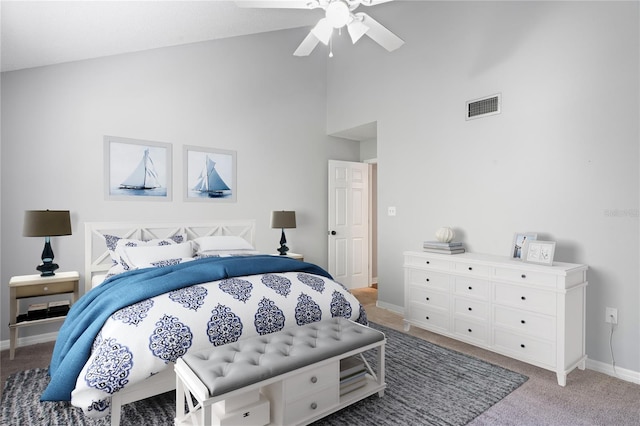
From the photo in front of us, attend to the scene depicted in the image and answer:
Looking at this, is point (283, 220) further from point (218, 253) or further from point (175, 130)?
point (175, 130)

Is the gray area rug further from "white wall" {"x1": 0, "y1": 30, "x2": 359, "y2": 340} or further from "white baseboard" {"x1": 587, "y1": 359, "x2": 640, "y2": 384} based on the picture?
"white wall" {"x1": 0, "y1": 30, "x2": 359, "y2": 340}

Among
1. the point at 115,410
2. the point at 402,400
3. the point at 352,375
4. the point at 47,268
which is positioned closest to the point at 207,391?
the point at 115,410

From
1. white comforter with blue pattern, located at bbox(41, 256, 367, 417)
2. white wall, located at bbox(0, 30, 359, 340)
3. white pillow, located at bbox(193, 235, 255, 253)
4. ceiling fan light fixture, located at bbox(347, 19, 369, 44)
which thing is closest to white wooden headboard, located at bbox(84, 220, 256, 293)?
white wall, located at bbox(0, 30, 359, 340)

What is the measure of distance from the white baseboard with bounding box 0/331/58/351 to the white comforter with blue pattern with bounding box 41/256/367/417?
131 cm

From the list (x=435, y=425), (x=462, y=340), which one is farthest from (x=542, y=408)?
(x=462, y=340)

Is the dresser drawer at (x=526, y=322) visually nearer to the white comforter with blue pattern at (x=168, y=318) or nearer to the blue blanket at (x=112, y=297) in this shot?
the white comforter with blue pattern at (x=168, y=318)

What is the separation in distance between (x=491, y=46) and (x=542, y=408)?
10.1 ft

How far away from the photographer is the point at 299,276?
266 centimetres

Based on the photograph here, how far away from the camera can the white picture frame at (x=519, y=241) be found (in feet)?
9.60

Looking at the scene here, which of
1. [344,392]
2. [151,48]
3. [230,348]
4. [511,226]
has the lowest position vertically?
[344,392]

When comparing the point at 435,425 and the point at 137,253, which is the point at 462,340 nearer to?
the point at 435,425

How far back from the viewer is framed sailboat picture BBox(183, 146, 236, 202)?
4074 millimetres

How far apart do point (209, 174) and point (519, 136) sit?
3.34 meters

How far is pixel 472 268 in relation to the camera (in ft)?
9.96
